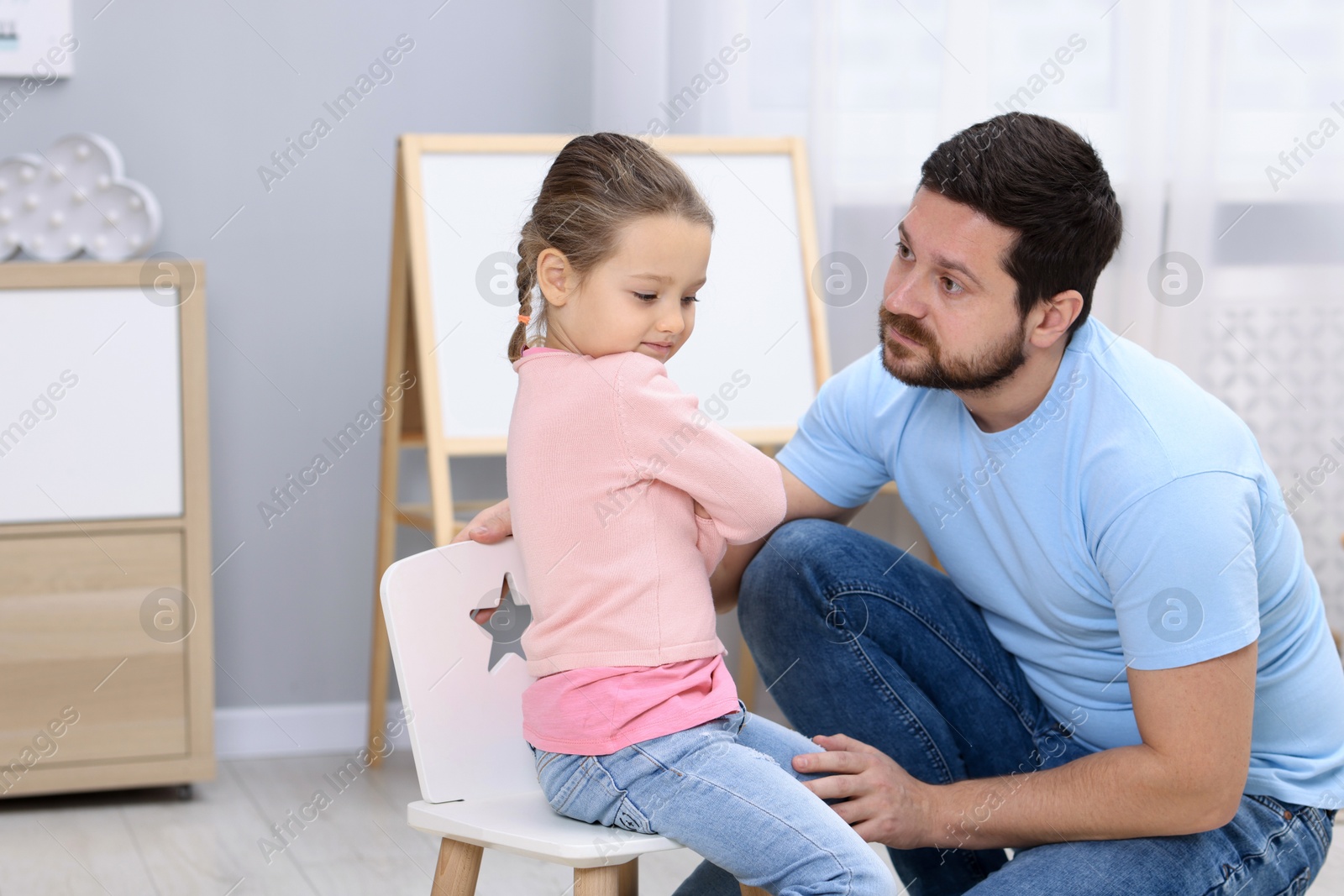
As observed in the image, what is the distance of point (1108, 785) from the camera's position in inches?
44.8

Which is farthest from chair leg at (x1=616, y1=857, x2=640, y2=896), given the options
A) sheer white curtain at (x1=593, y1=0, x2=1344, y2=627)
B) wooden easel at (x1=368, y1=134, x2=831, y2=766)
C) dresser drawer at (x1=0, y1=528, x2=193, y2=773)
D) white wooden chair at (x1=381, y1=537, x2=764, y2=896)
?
sheer white curtain at (x1=593, y1=0, x2=1344, y2=627)

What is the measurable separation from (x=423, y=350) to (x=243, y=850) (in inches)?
30.2

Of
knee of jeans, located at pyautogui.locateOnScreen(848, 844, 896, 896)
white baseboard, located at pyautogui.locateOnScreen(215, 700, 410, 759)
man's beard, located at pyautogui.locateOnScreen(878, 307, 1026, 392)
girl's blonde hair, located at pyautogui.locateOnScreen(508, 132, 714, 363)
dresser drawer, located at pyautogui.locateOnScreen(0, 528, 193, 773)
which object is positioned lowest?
white baseboard, located at pyautogui.locateOnScreen(215, 700, 410, 759)

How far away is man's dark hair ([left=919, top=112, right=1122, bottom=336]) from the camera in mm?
1205

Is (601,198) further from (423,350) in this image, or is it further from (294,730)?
(294,730)

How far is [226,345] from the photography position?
89.0 inches

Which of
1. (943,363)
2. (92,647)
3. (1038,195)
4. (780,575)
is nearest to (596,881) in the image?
(780,575)

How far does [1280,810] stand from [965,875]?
330 millimetres

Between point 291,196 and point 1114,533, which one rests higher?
point 291,196

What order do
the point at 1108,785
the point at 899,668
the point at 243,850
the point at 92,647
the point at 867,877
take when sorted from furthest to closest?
1. the point at 92,647
2. the point at 243,850
3. the point at 899,668
4. the point at 1108,785
5. the point at 867,877

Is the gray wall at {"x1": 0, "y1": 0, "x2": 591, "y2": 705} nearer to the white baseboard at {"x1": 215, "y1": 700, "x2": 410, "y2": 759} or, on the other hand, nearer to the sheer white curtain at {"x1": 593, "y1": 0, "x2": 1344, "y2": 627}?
the white baseboard at {"x1": 215, "y1": 700, "x2": 410, "y2": 759}

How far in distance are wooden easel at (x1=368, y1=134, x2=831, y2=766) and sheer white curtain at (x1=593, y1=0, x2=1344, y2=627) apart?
19 cm

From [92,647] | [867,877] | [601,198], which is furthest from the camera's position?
[92,647]

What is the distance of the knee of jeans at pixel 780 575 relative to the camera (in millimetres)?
1347
